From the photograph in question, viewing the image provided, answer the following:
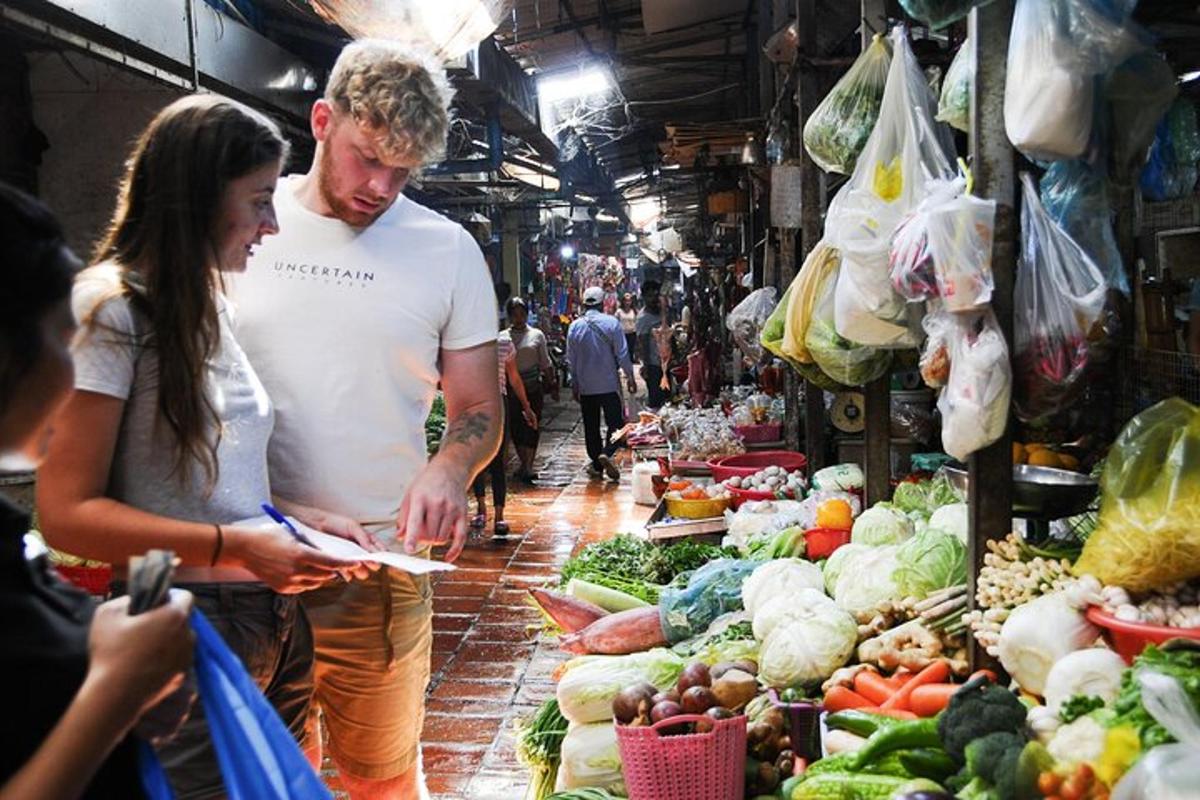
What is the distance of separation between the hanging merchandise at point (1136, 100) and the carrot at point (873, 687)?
1.84m

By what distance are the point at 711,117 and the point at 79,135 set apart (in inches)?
496

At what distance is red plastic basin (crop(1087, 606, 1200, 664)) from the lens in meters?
2.56

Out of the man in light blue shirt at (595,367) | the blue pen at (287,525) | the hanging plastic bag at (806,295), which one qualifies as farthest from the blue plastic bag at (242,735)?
the man in light blue shirt at (595,367)

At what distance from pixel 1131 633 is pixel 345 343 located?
7.21 ft

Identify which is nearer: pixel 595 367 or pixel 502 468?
pixel 502 468

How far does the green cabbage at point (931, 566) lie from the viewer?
13.2 feet

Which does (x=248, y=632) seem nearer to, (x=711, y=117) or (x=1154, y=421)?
(x=1154, y=421)

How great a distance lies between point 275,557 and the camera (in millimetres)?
2129

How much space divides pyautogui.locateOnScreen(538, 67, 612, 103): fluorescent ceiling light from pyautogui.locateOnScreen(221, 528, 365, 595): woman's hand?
11081mm

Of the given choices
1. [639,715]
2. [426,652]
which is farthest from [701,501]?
[426,652]

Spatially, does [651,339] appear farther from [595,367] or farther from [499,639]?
[499,639]

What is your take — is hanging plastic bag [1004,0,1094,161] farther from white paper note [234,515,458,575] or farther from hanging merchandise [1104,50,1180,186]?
white paper note [234,515,458,575]

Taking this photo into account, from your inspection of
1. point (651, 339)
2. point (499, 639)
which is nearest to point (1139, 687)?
point (499, 639)

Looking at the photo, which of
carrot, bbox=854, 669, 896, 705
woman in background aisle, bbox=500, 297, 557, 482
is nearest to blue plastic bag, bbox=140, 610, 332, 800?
carrot, bbox=854, 669, 896, 705
